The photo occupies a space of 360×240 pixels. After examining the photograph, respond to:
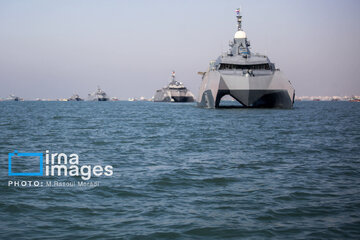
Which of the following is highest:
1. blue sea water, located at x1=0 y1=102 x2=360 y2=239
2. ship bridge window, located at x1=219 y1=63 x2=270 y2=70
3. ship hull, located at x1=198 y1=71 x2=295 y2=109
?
ship bridge window, located at x1=219 y1=63 x2=270 y2=70

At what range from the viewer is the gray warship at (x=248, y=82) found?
43.2 metres

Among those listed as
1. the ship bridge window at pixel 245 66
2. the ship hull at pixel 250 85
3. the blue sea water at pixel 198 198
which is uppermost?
the ship bridge window at pixel 245 66

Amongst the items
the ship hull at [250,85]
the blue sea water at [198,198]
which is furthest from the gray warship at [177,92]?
the blue sea water at [198,198]

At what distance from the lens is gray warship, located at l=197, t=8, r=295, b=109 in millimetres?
43250

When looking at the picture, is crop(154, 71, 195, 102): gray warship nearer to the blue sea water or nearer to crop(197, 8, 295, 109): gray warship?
crop(197, 8, 295, 109): gray warship

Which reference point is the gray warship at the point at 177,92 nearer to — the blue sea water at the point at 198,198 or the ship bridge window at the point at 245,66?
the ship bridge window at the point at 245,66

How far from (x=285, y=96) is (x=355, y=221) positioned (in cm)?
4066

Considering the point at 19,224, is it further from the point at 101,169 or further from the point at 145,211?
the point at 101,169

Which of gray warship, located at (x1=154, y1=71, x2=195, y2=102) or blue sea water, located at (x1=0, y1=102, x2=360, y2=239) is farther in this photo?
gray warship, located at (x1=154, y1=71, x2=195, y2=102)
